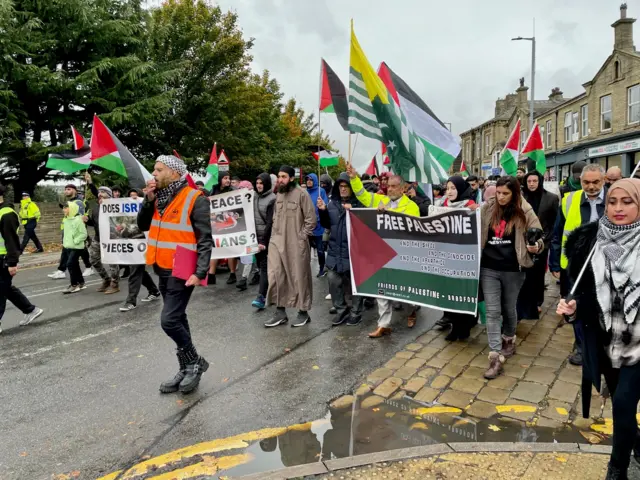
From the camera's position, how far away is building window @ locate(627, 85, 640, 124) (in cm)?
2562

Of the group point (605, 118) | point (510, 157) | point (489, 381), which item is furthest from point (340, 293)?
point (605, 118)

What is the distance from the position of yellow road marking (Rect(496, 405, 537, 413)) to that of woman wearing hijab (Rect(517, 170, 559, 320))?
2117mm

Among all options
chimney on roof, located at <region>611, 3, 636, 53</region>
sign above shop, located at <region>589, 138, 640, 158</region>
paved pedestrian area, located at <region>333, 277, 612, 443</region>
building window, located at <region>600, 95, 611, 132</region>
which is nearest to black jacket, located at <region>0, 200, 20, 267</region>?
paved pedestrian area, located at <region>333, 277, 612, 443</region>

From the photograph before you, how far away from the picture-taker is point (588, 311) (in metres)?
2.88

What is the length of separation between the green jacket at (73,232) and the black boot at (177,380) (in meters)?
5.58

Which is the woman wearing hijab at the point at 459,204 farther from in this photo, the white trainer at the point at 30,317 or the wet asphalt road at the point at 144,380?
the white trainer at the point at 30,317

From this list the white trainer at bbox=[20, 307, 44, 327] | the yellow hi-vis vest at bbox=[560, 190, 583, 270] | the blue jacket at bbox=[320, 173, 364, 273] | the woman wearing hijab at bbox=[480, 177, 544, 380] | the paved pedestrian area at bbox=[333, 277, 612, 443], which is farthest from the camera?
the white trainer at bbox=[20, 307, 44, 327]

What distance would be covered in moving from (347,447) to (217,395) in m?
1.43

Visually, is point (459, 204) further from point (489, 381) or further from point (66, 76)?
point (66, 76)

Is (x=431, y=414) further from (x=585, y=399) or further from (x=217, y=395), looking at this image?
(x=217, y=395)

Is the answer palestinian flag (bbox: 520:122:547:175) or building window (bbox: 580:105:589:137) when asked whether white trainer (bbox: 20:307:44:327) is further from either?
building window (bbox: 580:105:589:137)

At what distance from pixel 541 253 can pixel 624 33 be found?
28.1m

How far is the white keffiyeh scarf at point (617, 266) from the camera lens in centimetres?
260

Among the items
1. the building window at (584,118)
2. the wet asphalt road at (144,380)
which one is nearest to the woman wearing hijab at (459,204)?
the wet asphalt road at (144,380)
